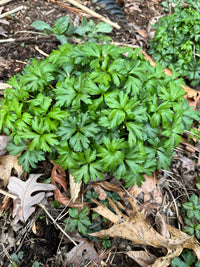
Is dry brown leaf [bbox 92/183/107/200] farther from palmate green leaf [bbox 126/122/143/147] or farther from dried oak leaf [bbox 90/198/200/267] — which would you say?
palmate green leaf [bbox 126/122/143/147]

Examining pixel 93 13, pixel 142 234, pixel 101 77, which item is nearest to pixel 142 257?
pixel 142 234

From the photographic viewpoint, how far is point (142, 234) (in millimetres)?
2273

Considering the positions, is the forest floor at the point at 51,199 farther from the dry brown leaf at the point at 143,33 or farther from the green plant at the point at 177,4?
the green plant at the point at 177,4

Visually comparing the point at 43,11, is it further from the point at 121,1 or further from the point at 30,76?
the point at 30,76

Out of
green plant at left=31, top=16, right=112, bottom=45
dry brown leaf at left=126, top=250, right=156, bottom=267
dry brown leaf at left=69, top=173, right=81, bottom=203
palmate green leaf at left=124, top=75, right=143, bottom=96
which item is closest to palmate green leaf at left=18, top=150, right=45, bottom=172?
dry brown leaf at left=69, top=173, right=81, bottom=203

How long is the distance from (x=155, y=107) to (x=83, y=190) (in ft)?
3.90

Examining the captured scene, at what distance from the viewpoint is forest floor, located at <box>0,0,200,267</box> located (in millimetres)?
2264

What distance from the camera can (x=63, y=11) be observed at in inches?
148

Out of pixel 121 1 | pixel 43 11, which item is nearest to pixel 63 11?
pixel 43 11

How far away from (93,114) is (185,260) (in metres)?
1.78

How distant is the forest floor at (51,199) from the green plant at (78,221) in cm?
8


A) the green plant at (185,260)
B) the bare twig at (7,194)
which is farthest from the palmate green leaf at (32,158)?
the green plant at (185,260)

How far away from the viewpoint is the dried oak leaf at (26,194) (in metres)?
2.30

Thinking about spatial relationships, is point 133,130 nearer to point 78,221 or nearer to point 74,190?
point 74,190
